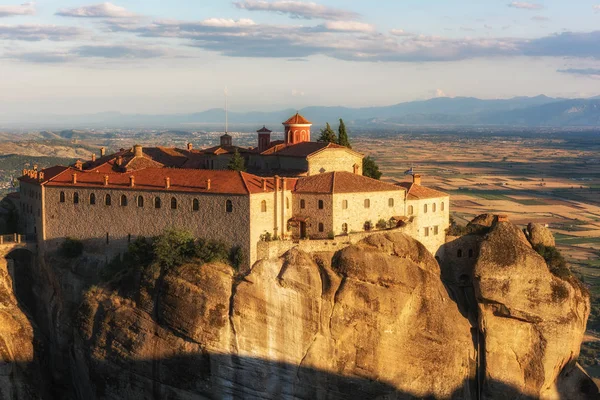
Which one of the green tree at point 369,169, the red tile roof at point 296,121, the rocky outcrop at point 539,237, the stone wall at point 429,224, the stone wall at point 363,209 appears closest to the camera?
the stone wall at point 363,209

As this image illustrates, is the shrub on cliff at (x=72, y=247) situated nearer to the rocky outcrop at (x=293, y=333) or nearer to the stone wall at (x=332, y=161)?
the rocky outcrop at (x=293, y=333)

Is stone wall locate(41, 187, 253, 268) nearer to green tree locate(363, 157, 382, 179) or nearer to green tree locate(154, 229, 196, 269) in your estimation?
green tree locate(154, 229, 196, 269)

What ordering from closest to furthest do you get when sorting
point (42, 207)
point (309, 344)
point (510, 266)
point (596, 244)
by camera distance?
point (309, 344)
point (510, 266)
point (42, 207)
point (596, 244)

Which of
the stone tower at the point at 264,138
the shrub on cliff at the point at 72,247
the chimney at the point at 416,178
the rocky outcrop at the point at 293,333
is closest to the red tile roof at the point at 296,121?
the stone tower at the point at 264,138

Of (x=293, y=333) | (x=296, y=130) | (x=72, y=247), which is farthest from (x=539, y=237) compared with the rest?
(x=72, y=247)

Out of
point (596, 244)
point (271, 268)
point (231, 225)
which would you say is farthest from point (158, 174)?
point (596, 244)

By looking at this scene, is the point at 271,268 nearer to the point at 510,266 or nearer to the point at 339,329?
the point at 339,329

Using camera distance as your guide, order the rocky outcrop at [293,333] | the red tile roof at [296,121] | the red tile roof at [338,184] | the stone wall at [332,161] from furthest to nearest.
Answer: the red tile roof at [296,121], the stone wall at [332,161], the red tile roof at [338,184], the rocky outcrop at [293,333]

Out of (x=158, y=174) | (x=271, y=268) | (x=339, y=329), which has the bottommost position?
(x=339, y=329)
